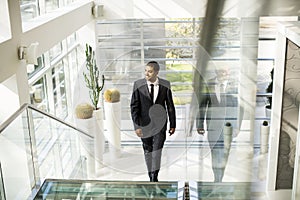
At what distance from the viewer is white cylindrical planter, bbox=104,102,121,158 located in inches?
126

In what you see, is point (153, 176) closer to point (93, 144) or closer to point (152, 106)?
point (93, 144)

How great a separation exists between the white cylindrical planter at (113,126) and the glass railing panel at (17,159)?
1.13 m

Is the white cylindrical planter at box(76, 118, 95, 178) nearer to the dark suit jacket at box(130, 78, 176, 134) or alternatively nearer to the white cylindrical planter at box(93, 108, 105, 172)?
the white cylindrical planter at box(93, 108, 105, 172)

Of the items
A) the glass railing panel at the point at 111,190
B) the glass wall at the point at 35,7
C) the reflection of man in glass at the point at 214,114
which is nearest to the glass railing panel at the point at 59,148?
the glass railing panel at the point at 111,190

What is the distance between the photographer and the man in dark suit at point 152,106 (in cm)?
178

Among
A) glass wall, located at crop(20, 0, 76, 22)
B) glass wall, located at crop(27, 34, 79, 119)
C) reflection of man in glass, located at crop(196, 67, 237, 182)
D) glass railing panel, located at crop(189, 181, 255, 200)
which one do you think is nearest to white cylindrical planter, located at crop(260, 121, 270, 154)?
reflection of man in glass, located at crop(196, 67, 237, 182)

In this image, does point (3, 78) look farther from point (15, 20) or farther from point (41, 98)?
point (41, 98)

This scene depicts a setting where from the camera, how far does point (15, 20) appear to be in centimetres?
239

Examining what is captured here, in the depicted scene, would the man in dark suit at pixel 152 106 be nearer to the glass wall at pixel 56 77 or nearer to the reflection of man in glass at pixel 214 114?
the reflection of man in glass at pixel 214 114

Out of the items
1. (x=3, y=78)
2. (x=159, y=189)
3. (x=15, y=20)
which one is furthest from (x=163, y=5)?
(x=159, y=189)

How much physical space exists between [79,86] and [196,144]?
1.01 meters

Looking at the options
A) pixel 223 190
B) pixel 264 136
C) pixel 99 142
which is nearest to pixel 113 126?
pixel 99 142

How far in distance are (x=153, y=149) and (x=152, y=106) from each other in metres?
1.41

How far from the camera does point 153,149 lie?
136 inches
